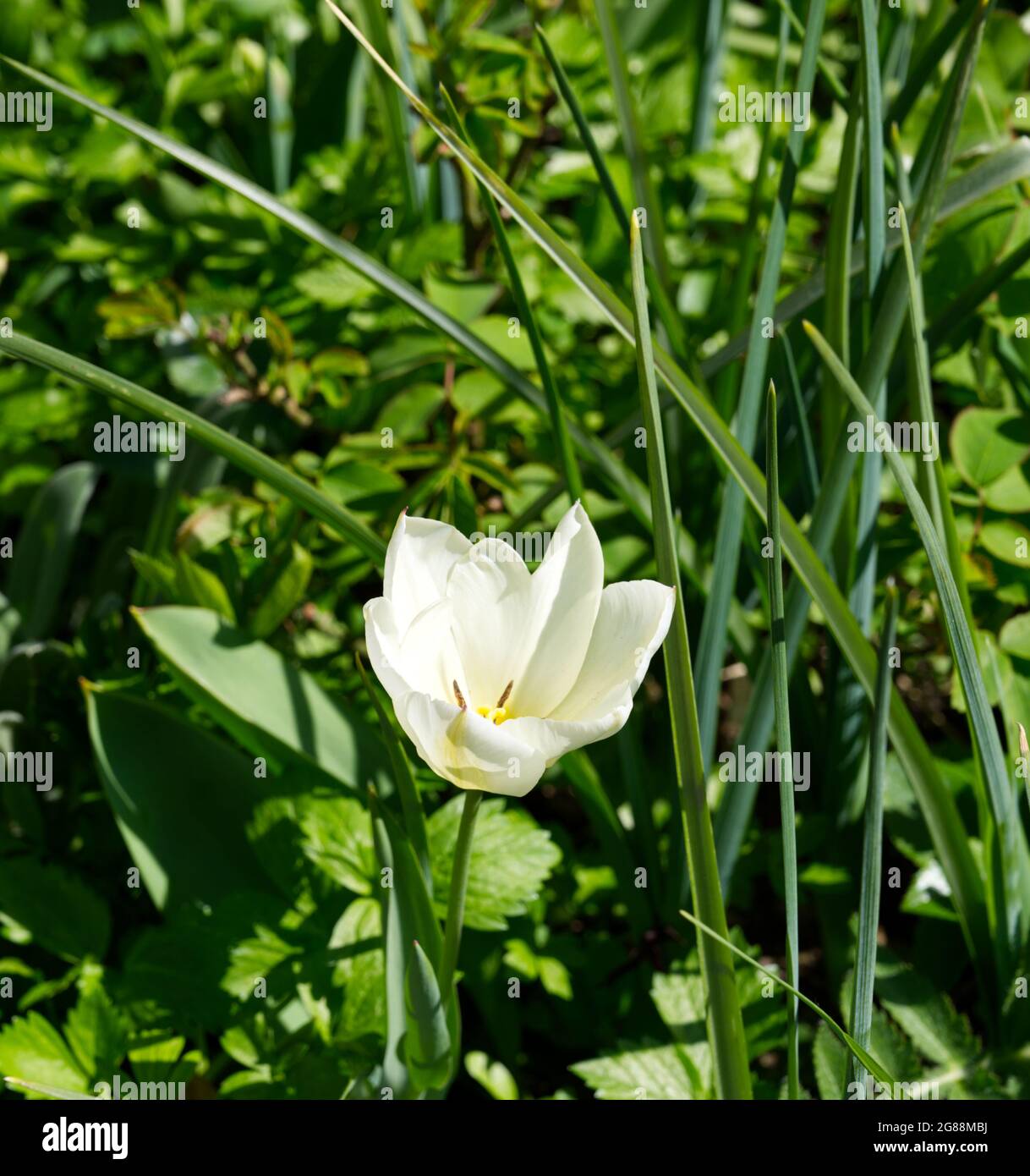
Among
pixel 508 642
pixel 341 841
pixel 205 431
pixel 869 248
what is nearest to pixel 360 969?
pixel 341 841

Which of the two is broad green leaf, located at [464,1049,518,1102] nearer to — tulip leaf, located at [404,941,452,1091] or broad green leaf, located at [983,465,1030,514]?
tulip leaf, located at [404,941,452,1091]

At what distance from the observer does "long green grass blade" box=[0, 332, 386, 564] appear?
948mm

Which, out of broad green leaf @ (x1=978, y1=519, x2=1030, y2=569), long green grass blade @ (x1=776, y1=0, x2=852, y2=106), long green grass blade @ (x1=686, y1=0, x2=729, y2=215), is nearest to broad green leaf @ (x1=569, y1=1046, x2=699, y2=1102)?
broad green leaf @ (x1=978, y1=519, x2=1030, y2=569)

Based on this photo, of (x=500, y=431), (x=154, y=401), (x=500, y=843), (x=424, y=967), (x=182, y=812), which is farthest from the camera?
(x=500, y=431)

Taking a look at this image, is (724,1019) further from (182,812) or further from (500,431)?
(500,431)

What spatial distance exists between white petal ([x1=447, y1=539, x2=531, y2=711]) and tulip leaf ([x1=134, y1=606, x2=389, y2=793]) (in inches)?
13.3

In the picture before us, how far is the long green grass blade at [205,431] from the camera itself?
3.11 ft

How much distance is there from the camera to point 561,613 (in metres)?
0.90

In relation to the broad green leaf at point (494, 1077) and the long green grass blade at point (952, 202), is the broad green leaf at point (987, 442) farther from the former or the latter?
the broad green leaf at point (494, 1077)

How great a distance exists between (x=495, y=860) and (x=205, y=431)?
1.66ft

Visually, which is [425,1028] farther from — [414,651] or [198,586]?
[198,586]

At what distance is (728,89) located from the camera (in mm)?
2031

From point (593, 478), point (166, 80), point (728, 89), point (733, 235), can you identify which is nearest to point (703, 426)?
point (593, 478)
